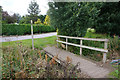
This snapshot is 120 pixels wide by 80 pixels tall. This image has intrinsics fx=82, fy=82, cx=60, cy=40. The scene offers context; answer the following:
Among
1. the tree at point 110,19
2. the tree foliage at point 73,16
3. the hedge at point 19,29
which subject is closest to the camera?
the tree foliage at point 73,16

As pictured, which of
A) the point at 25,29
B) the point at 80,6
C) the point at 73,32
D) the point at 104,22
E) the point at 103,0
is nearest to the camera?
the point at 80,6

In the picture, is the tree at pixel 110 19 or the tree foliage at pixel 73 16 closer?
the tree foliage at pixel 73 16

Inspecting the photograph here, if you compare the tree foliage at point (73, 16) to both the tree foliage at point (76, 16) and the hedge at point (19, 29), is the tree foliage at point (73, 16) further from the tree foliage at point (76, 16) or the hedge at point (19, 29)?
the hedge at point (19, 29)

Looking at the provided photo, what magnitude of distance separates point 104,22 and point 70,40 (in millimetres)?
3791

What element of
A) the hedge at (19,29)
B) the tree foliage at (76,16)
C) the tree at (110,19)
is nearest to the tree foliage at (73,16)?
the tree foliage at (76,16)

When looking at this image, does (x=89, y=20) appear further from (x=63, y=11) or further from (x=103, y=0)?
(x=103, y=0)

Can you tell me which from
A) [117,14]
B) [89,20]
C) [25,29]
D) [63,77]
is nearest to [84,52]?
[89,20]

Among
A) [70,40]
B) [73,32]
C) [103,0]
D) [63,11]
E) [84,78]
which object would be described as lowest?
[84,78]

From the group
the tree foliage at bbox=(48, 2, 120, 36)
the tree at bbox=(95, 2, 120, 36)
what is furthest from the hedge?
the tree at bbox=(95, 2, 120, 36)

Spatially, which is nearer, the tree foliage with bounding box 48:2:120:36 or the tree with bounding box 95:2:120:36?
the tree foliage with bounding box 48:2:120:36

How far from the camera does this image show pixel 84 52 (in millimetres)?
4523

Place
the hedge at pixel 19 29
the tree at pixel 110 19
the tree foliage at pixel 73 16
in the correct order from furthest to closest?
the hedge at pixel 19 29
the tree at pixel 110 19
the tree foliage at pixel 73 16

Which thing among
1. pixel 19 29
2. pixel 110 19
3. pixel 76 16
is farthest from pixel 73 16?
pixel 19 29

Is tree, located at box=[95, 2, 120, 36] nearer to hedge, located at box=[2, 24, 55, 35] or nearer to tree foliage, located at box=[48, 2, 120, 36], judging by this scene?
tree foliage, located at box=[48, 2, 120, 36]
